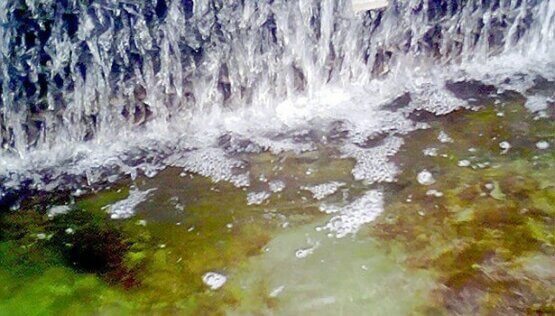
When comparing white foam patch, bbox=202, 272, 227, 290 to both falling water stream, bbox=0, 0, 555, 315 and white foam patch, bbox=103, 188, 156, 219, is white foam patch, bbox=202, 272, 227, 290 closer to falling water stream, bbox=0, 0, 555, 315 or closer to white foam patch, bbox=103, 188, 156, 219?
falling water stream, bbox=0, 0, 555, 315

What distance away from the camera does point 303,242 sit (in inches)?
112

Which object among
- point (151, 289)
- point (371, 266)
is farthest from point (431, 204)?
point (151, 289)

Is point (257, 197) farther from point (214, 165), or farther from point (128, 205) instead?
point (128, 205)

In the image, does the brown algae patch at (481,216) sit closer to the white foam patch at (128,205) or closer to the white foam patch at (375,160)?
the white foam patch at (375,160)

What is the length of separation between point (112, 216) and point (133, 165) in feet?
1.85

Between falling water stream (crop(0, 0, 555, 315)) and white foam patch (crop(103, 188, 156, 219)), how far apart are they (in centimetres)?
1

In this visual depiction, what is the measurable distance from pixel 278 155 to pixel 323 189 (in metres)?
0.50

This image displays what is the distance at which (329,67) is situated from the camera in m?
4.36

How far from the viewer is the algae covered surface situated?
98.3 inches

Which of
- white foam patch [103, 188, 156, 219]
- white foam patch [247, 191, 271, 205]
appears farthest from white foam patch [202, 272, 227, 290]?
white foam patch [103, 188, 156, 219]

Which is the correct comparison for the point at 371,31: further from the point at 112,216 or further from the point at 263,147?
Result: the point at 112,216

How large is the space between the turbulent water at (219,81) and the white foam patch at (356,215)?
8.4 inches

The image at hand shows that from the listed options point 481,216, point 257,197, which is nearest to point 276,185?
point 257,197

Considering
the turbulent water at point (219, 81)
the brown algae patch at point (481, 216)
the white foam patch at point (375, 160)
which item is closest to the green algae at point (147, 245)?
the white foam patch at point (375, 160)
